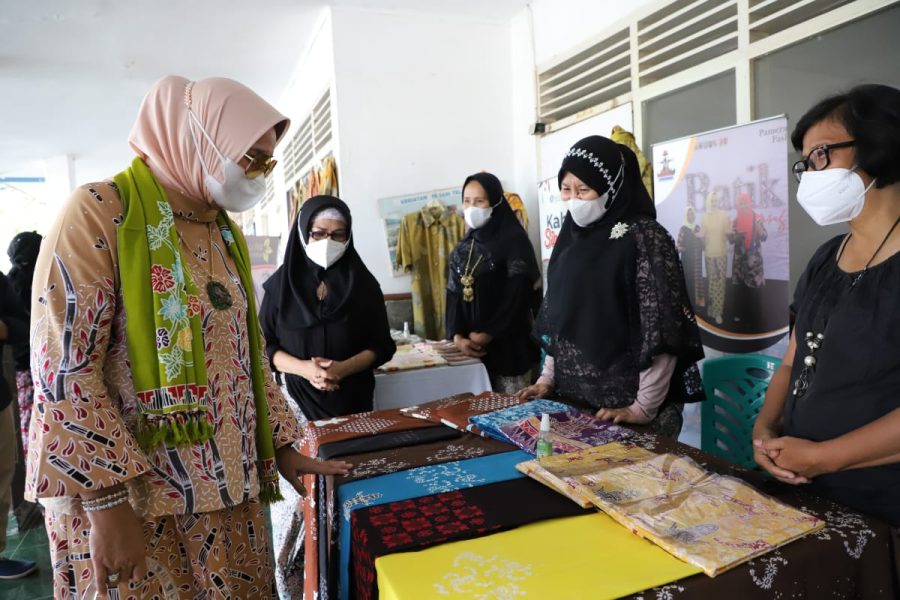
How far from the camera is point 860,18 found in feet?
6.98

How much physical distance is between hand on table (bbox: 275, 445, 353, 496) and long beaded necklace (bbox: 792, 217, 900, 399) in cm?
101

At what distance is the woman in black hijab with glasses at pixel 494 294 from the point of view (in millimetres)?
3037

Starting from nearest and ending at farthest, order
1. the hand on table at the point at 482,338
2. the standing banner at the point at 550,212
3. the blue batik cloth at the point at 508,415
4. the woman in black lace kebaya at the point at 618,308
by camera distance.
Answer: the blue batik cloth at the point at 508,415
the woman in black lace kebaya at the point at 618,308
the hand on table at the point at 482,338
the standing banner at the point at 550,212

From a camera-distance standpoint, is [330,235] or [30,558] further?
[30,558]

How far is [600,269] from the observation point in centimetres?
183

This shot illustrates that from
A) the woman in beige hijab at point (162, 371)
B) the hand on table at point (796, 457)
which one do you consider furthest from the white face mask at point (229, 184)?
the hand on table at point (796, 457)

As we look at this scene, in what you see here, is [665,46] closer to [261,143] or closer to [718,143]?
[718,143]

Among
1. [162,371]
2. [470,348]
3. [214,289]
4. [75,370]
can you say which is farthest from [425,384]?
[75,370]

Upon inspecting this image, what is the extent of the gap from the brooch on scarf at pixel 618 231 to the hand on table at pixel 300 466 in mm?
1085

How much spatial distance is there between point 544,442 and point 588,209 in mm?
900

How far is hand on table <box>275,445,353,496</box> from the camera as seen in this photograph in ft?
4.19

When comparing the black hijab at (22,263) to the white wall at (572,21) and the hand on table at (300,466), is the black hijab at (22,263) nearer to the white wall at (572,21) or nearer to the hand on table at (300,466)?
the hand on table at (300,466)

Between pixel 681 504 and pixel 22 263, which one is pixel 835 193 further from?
pixel 22 263

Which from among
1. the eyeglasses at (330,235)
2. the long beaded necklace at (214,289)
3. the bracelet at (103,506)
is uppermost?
the eyeglasses at (330,235)
